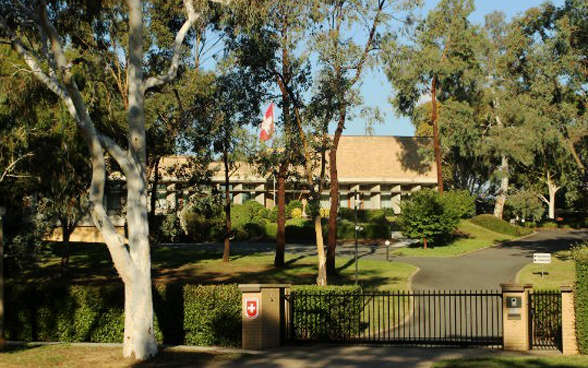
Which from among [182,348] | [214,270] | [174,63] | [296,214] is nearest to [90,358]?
[182,348]

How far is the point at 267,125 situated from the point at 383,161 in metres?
43.2

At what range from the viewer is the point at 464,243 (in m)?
58.2

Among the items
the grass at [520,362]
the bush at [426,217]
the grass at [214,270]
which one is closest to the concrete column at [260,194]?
the bush at [426,217]

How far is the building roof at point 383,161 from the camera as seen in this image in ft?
252

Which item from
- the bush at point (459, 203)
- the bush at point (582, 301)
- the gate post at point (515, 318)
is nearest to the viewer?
the bush at point (582, 301)

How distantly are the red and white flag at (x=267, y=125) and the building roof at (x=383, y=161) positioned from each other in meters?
38.2

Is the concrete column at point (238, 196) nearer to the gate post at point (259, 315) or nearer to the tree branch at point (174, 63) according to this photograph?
the tree branch at point (174, 63)

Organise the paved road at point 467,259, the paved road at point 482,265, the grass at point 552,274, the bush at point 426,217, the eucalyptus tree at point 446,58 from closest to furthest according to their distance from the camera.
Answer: the grass at point 552,274 < the paved road at point 482,265 < the paved road at point 467,259 < the bush at point 426,217 < the eucalyptus tree at point 446,58

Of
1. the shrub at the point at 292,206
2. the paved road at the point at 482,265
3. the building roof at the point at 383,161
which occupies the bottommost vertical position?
the paved road at the point at 482,265

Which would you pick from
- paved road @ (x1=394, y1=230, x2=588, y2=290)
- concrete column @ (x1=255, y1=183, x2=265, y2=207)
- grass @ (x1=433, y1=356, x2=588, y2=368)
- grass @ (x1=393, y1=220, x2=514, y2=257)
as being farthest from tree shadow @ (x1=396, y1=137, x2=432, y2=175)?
grass @ (x1=433, y1=356, x2=588, y2=368)

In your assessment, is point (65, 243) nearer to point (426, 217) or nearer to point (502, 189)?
point (426, 217)

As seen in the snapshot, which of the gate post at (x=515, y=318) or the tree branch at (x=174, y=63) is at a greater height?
the tree branch at (x=174, y=63)

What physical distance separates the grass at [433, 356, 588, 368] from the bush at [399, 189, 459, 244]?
36.5 metres

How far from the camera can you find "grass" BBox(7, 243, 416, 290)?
37469 mm
